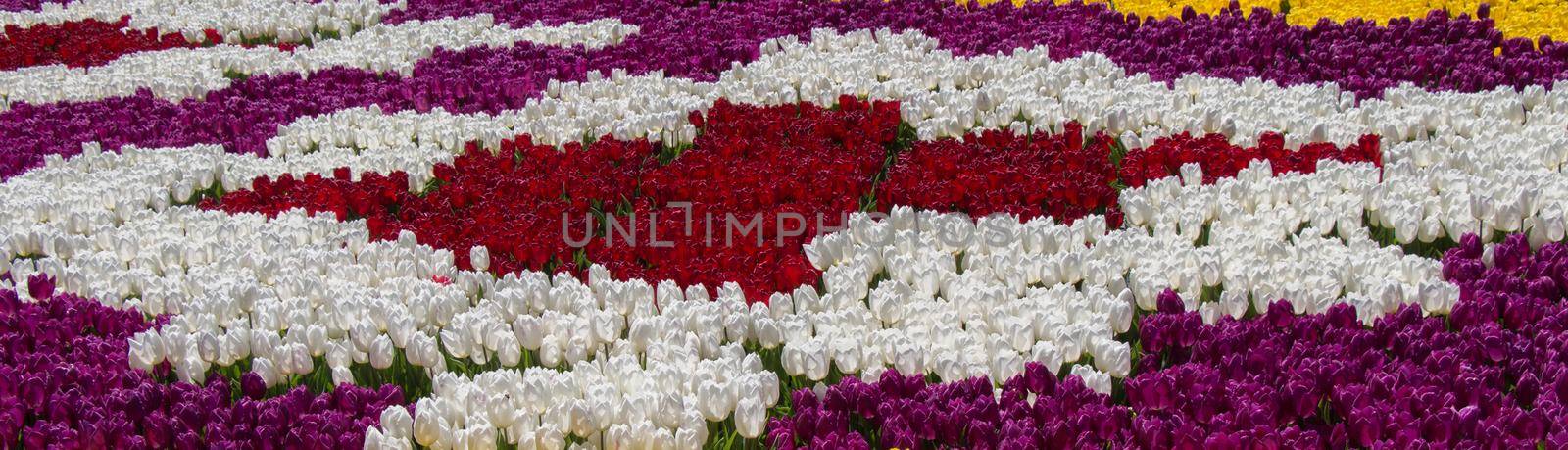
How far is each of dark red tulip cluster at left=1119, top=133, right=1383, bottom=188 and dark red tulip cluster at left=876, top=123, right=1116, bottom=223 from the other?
13 cm

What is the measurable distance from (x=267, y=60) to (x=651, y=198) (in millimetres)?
4123

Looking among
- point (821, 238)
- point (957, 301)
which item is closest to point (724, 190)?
point (821, 238)

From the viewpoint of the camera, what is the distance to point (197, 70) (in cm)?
830

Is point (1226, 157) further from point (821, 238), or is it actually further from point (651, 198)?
point (651, 198)

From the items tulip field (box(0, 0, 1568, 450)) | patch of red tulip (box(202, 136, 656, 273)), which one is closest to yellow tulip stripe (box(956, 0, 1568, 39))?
tulip field (box(0, 0, 1568, 450))

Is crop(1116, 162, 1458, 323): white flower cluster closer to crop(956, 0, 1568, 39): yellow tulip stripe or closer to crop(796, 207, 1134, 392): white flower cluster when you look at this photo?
crop(796, 207, 1134, 392): white flower cluster

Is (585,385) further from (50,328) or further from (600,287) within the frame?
(50,328)

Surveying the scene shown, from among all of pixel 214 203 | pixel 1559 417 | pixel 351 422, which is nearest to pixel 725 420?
pixel 351 422

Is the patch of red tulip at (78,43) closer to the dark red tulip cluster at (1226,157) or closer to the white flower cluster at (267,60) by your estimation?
the white flower cluster at (267,60)

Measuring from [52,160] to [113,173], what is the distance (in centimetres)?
45

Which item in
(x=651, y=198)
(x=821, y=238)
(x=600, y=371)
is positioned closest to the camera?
(x=600, y=371)

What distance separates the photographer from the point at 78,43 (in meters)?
9.65

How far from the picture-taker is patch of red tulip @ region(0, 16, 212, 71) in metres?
9.23

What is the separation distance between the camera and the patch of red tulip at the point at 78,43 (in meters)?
9.23
